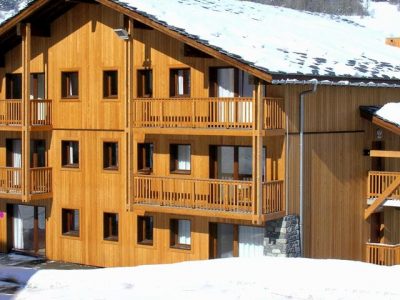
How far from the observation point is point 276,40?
98.4 feet

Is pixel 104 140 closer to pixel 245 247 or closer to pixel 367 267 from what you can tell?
pixel 245 247

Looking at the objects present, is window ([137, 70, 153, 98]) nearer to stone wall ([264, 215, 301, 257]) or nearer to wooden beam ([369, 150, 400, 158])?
stone wall ([264, 215, 301, 257])

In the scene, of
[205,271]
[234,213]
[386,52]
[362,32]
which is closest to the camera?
[205,271]

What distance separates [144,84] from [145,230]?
514cm

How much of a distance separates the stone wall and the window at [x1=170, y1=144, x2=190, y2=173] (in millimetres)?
3875

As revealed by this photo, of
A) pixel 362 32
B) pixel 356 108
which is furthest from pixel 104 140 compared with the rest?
pixel 362 32

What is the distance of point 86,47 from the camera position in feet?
103

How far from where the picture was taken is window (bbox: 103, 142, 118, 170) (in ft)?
102

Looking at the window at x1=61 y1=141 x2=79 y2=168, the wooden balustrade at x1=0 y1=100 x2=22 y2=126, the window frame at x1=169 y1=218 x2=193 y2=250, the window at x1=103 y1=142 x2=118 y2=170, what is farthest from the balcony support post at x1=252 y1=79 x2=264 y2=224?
the wooden balustrade at x1=0 y1=100 x2=22 y2=126

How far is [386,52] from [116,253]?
14794 millimetres

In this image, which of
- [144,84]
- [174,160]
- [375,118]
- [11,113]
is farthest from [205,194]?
[11,113]

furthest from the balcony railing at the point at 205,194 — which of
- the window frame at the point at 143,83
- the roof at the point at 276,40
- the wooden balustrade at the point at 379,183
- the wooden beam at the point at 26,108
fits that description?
the wooden balustrade at the point at 379,183

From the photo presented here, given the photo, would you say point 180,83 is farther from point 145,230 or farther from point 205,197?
point 145,230

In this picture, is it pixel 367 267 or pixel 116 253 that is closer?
pixel 367 267
